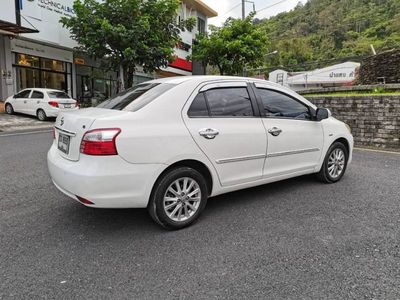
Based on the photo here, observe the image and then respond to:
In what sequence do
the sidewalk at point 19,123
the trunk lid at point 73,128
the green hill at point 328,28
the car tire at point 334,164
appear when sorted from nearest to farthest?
the trunk lid at point 73,128 < the car tire at point 334,164 < the sidewalk at point 19,123 < the green hill at point 328,28

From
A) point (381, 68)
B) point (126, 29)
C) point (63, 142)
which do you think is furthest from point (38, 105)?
point (381, 68)

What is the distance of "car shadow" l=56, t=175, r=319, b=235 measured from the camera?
373 cm

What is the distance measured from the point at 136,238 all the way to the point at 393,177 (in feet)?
15.2

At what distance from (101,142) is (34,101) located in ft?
47.8

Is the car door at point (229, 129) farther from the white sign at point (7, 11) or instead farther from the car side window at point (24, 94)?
the white sign at point (7, 11)

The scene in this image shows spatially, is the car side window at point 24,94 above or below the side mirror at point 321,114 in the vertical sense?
above

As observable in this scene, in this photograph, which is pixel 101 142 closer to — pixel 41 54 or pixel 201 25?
pixel 41 54

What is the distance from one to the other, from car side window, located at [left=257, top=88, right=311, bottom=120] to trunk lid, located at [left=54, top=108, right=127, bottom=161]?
1.94 meters

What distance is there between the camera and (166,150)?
11.4ft

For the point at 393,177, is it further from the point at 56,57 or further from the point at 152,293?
the point at 56,57

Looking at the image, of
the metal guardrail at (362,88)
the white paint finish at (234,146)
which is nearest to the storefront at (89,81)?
the metal guardrail at (362,88)

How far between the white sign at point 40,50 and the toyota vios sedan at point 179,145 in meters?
17.6

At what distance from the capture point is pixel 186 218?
12.2 ft

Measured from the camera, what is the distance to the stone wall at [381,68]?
13430mm
